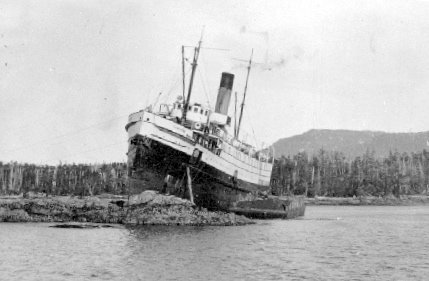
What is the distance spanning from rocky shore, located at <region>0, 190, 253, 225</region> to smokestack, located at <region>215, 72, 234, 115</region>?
13.3 meters

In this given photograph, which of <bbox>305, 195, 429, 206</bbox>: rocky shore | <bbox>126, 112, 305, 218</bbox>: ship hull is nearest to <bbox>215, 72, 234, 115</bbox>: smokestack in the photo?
<bbox>126, 112, 305, 218</bbox>: ship hull

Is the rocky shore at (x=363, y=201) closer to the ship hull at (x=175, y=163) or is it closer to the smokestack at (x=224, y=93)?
the smokestack at (x=224, y=93)

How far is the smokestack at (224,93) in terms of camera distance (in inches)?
2126

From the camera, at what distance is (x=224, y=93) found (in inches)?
2141

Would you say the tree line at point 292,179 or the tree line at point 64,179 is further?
the tree line at point 292,179

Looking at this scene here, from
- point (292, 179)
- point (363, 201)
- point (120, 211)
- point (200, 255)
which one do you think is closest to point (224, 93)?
point (120, 211)

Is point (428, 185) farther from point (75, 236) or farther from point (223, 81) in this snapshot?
point (75, 236)

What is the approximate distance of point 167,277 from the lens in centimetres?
2048

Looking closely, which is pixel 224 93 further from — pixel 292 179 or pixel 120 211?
pixel 292 179

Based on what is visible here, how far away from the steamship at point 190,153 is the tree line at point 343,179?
85.3 metres

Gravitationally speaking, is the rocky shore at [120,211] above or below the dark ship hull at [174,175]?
below

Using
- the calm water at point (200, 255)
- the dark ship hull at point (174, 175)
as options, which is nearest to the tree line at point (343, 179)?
the dark ship hull at point (174, 175)

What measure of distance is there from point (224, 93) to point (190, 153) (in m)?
10.6

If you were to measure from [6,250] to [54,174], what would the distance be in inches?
5004
